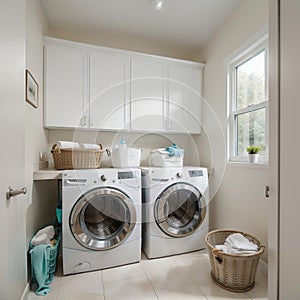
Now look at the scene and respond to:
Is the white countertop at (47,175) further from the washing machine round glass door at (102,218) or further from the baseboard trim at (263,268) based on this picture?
the baseboard trim at (263,268)

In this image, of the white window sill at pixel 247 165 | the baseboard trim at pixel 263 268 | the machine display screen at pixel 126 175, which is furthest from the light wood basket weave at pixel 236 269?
the machine display screen at pixel 126 175

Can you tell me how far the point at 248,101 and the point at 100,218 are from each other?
1948 millimetres

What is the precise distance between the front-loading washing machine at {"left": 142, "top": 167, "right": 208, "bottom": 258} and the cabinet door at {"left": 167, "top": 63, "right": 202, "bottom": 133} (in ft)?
2.34

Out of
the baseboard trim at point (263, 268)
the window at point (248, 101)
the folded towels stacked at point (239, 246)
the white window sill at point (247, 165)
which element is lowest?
the baseboard trim at point (263, 268)

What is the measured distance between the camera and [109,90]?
2.36m

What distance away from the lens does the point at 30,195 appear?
5.63 ft

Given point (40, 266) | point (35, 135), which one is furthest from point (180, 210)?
point (35, 135)

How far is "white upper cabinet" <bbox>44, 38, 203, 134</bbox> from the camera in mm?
2188

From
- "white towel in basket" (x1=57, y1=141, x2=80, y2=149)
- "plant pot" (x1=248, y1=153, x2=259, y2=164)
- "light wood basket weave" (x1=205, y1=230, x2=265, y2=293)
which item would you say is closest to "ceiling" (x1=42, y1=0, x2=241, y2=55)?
"white towel in basket" (x1=57, y1=141, x2=80, y2=149)

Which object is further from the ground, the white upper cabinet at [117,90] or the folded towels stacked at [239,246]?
the white upper cabinet at [117,90]

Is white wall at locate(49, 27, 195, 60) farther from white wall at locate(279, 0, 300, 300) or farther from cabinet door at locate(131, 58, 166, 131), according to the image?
white wall at locate(279, 0, 300, 300)

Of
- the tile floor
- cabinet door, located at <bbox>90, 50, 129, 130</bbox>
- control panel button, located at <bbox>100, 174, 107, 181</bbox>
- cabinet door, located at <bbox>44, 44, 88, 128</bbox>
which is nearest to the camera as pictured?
the tile floor

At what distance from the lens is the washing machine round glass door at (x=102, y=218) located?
1.80m

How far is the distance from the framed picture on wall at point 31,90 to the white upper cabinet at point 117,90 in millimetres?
300
